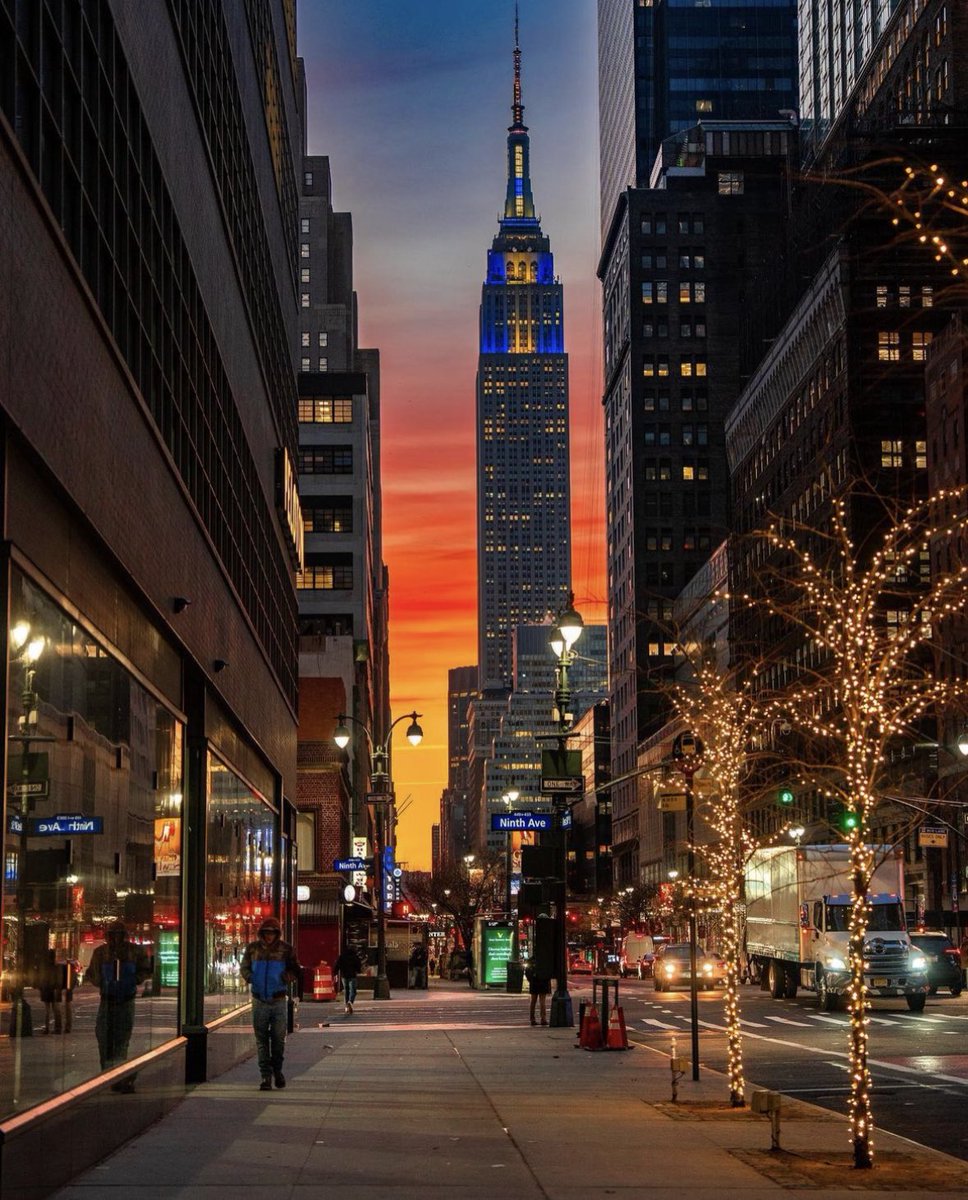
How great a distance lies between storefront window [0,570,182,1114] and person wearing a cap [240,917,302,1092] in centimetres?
196

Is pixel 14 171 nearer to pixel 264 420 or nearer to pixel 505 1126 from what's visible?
pixel 505 1126

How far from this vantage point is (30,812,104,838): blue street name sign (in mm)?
12547

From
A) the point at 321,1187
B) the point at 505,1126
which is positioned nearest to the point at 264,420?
the point at 505,1126

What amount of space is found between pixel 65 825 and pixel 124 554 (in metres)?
3.33

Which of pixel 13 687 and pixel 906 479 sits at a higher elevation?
pixel 906 479

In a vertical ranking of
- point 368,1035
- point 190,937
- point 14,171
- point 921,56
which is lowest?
point 368,1035

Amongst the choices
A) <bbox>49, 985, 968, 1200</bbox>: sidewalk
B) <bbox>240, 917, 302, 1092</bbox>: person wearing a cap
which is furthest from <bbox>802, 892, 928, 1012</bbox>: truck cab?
<bbox>240, 917, 302, 1092</bbox>: person wearing a cap

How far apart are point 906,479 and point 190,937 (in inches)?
3894

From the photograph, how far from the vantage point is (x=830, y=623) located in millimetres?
15758

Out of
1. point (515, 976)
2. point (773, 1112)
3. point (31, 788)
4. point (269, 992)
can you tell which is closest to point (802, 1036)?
point (269, 992)

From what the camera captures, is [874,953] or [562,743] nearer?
[562,743]

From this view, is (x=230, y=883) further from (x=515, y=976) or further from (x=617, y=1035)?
(x=515, y=976)

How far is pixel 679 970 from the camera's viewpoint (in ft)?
206

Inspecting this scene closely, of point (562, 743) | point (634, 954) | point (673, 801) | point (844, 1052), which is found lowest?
point (634, 954)
